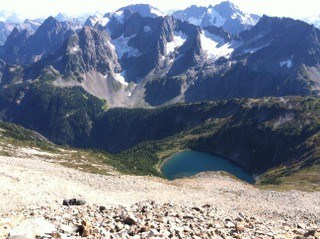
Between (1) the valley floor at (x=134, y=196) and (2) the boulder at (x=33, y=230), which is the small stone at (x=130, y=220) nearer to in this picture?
(2) the boulder at (x=33, y=230)

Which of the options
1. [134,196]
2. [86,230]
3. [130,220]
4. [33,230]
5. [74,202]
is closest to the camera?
[33,230]

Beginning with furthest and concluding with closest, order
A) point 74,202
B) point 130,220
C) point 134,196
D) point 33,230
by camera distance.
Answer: point 134,196 → point 74,202 → point 130,220 → point 33,230

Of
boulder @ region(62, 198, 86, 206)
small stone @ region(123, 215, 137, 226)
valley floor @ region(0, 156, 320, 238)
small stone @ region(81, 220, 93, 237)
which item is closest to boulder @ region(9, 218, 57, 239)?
small stone @ region(81, 220, 93, 237)

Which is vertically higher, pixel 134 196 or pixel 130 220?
pixel 130 220

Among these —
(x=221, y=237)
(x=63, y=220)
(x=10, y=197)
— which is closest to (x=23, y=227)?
(x=63, y=220)

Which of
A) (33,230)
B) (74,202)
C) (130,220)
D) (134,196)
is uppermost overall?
(130,220)

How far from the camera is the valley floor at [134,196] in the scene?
61.8m

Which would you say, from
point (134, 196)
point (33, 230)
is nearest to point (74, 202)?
point (33, 230)

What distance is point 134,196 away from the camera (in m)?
78.6

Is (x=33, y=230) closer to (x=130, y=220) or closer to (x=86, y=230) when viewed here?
(x=86, y=230)

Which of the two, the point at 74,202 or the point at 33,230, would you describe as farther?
the point at 74,202

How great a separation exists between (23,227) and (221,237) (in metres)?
17.6

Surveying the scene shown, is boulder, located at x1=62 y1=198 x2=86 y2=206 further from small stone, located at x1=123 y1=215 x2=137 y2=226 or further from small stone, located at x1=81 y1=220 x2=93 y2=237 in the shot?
small stone, located at x1=81 y1=220 x2=93 y2=237

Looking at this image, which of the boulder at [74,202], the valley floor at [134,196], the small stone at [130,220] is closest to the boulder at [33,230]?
the small stone at [130,220]
